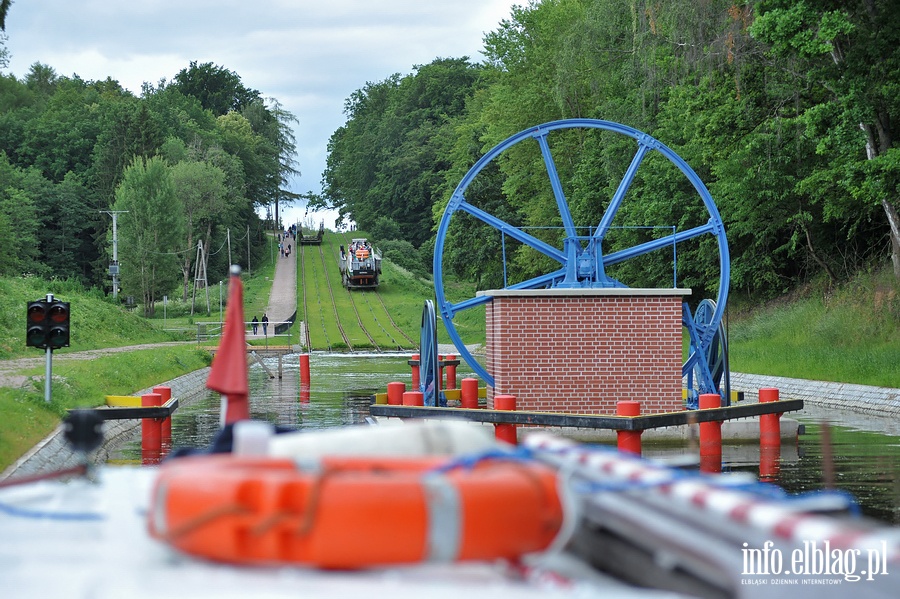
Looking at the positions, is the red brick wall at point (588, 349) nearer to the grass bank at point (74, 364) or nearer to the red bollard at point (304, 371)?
the grass bank at point (74, 364)

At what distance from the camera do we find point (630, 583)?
3.78 meters

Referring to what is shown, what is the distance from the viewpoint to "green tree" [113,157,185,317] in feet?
251

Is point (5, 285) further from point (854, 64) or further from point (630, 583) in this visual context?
point (630, 583)

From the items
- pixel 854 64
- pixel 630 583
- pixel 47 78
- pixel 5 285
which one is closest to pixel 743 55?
pixel 854 64

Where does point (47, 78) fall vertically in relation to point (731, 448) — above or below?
above

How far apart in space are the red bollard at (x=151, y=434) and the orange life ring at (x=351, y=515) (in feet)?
48.8

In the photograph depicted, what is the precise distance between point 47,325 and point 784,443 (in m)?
12.1

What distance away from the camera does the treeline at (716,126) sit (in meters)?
26.4

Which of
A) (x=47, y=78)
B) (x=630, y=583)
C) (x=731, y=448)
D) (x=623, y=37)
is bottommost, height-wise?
(x=731, y=448)

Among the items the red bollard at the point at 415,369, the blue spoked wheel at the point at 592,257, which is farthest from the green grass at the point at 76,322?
the blue spoked wheel at the point at 592,257

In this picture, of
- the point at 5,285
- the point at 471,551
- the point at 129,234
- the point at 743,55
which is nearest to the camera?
the point at 471,551

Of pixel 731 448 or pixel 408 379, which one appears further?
pixel 408 379

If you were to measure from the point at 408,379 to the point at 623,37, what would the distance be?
757 inches

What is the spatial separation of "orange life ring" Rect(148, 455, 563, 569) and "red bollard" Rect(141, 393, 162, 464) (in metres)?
14.9
